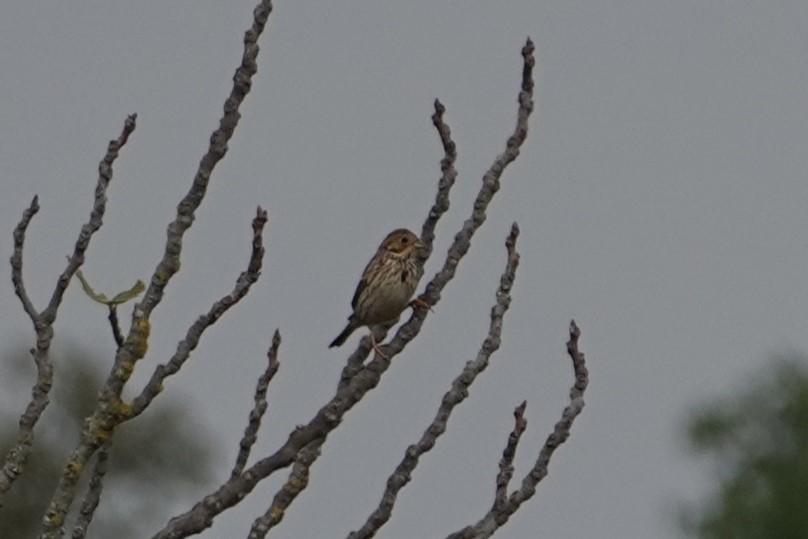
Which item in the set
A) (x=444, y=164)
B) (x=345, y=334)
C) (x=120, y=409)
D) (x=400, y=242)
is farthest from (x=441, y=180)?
(x=345, y=334)

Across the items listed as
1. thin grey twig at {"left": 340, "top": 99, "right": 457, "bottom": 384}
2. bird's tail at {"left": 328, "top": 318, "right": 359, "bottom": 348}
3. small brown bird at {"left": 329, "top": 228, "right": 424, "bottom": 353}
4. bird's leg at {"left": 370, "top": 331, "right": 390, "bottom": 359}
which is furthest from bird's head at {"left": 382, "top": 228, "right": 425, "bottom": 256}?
thin grey twig at {"left": 340, "top": 99, "right": 457, "bottom": 384}

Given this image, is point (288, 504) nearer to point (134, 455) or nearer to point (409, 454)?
point (409, 454)

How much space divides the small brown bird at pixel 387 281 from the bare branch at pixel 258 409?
3.64 m

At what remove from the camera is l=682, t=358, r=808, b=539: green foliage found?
26953 mm

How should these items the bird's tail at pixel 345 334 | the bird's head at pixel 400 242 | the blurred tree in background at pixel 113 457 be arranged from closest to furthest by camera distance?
the bird's head at pixel 400 242 → the bird's tail at pixel 345 334 → the blurred tree in background at pixel 113 457

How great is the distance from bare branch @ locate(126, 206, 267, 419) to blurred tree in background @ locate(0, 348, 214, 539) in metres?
15.9

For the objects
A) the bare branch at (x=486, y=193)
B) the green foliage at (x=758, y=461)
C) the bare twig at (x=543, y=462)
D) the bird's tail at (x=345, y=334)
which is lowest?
the bare twig at (x=543, y=462)

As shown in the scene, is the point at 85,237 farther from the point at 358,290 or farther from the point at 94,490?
the point at 358,290

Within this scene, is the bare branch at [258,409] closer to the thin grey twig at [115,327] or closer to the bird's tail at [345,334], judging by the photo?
the thin grey twig at [115,327]

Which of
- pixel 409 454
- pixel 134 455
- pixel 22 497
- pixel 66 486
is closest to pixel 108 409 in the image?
pixel 66 486

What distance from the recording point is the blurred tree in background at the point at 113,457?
75.9 feet

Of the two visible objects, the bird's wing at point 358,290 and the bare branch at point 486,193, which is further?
the bird's wing at point 358,290

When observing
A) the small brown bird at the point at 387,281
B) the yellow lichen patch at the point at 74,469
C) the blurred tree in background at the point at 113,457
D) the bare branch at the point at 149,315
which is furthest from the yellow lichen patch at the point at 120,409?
the blurred tree in background at the point at 113,457

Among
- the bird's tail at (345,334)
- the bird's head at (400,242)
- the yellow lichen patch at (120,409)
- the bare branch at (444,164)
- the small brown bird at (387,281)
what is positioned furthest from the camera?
the bird's tail at (345,334)
